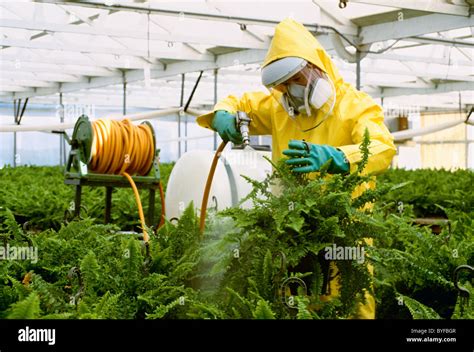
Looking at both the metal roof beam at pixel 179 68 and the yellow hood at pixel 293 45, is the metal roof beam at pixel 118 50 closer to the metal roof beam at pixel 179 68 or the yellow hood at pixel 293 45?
the metal roof beam at pixel 179 68

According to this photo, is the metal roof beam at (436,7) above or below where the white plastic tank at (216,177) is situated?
above

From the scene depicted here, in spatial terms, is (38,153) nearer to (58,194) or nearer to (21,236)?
(58,194)

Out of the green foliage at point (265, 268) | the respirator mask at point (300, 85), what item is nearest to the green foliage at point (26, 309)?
the green foliage at point (265, 268)

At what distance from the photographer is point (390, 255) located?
8.55 feet

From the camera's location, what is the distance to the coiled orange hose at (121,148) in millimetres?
5305

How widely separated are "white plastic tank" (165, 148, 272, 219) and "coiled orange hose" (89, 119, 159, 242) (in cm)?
63

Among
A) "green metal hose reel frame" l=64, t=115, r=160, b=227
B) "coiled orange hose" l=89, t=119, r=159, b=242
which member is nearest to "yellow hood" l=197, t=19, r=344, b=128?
"coiled orange hose" l=89, t=119, r=159, b=242

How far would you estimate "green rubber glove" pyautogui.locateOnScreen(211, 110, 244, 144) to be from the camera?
3.49m

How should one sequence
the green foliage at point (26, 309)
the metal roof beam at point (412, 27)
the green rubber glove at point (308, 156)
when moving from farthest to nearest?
the metal roof beam at point (412, 27) < the green rubber glove at point (308, 156) < the green foliage at point (26, 309)

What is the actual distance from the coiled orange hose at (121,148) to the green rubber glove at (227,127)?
5.69 feet

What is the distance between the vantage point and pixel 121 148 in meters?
5.46

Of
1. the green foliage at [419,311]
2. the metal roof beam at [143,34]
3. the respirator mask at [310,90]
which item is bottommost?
the green foliage at [419,311]

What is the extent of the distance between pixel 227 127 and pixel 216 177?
8.87ft

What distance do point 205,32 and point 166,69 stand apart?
3.86 meters
